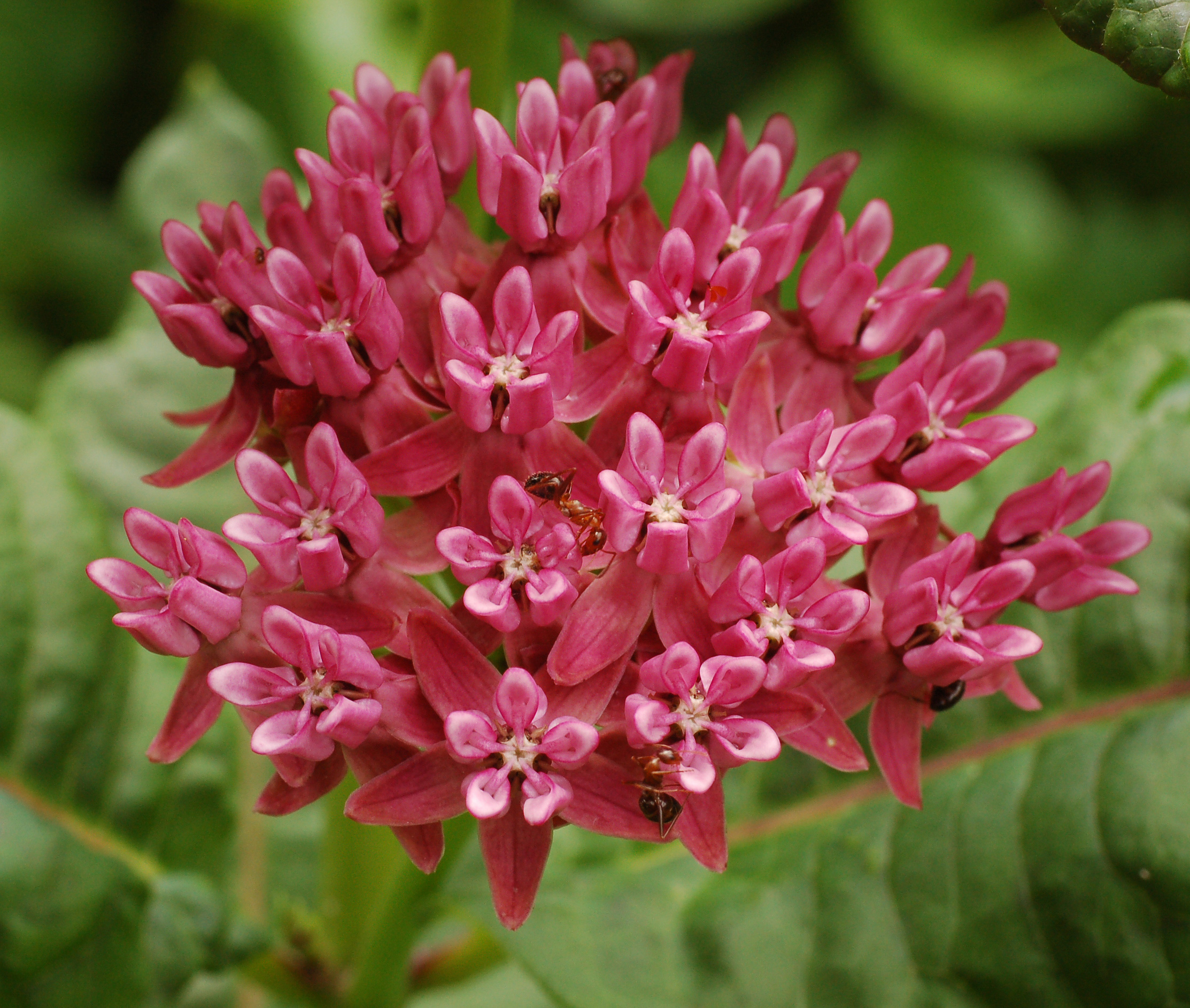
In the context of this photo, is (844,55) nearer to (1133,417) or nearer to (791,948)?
(1133,417)

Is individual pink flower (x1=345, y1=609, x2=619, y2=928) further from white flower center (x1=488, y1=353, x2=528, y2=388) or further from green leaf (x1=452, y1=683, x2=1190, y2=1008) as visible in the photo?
green leaf (x1=452, y1=683, x2=1190, y2=1008)

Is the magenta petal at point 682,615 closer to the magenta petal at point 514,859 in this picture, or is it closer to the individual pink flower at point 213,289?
the magenta petal at point 514,859

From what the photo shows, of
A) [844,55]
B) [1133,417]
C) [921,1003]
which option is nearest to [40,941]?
[921,1003]

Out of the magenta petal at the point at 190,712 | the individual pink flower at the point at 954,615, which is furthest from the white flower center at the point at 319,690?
the individual pink flower at the point at 954,615

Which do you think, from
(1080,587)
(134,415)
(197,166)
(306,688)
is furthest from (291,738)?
(197,166)

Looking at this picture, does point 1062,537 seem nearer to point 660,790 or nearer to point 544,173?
point 660,790

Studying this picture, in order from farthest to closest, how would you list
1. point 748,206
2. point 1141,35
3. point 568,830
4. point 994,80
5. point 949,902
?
point 994,80
point 568,830
point 949,902
point 748,206
point 1141,35
